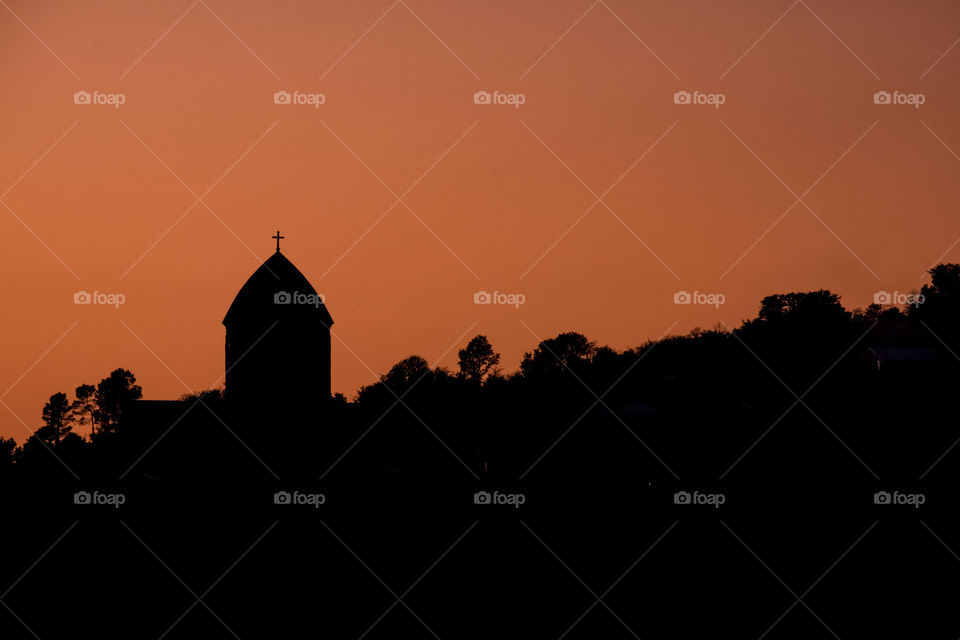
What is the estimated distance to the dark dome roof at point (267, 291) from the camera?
7100cm

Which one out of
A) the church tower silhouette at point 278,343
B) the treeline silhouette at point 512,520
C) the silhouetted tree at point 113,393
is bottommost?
the treeline silhouette at point 512,520

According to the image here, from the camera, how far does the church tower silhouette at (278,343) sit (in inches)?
2800

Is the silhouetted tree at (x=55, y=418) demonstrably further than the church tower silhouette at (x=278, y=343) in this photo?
Yes

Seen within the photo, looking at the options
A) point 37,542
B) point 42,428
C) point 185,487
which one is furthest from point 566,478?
point 42,428

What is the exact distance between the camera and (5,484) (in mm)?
65750

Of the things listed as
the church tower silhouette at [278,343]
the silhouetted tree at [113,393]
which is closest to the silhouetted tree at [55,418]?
the silhouetted tree at [113,393]

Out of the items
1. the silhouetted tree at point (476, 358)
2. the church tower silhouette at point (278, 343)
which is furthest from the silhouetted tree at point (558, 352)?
the church tower silhouette at point (278, 343)

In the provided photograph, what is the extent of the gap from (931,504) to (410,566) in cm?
1818

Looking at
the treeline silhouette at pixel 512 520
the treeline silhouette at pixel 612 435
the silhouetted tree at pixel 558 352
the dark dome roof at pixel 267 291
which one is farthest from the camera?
the silhouetted tree at pixel 558 352

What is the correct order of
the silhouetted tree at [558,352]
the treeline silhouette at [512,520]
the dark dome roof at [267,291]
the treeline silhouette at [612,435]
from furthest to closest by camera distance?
the silhouetted tree at [558,352] < the dark dome roof at [267,291] < the treeline silhouette at [612,435] < the treeline silhouette at [512,520]

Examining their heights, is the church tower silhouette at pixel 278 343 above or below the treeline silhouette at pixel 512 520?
above

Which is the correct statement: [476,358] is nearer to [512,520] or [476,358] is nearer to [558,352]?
[558,352]

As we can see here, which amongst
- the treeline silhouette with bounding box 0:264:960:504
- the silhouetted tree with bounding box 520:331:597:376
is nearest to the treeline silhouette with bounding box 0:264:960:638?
the treeline silhouette with bounding box 0:264:960:504

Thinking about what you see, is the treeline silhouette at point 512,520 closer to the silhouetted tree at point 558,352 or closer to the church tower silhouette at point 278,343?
the church tower silhouette at point 278,343
